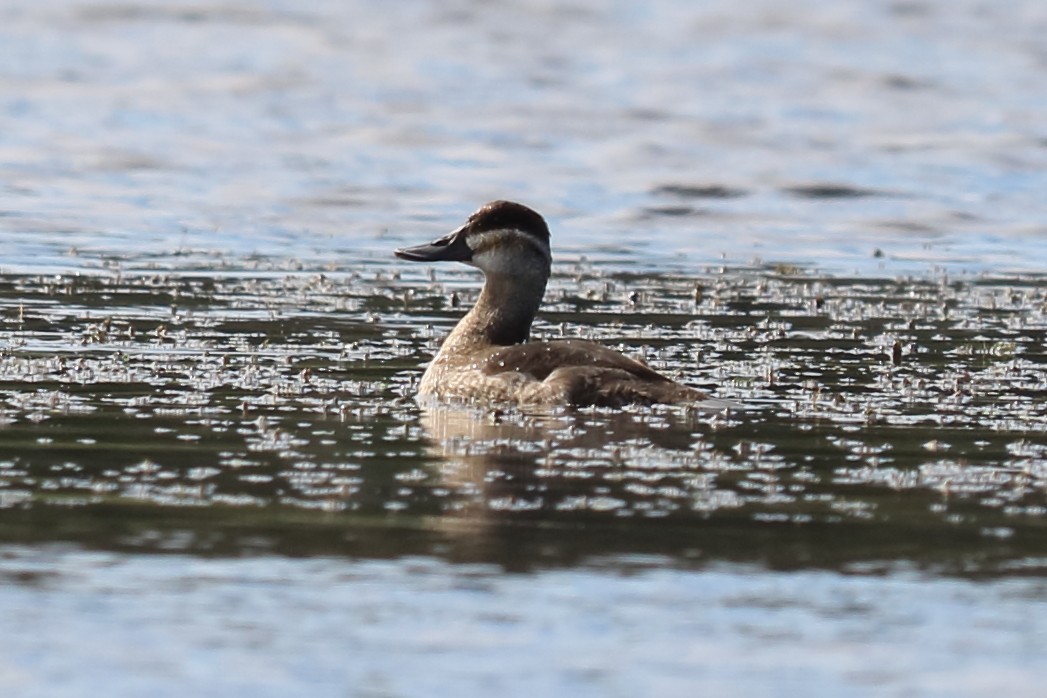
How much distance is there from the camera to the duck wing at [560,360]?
1250cm

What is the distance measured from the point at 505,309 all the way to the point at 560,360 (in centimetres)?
172

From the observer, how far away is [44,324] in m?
16.3

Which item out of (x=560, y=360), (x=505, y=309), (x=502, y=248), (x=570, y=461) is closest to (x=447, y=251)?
(x=502, y=248)

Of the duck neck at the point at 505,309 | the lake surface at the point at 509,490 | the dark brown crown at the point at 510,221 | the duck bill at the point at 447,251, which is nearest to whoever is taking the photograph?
the lake surface at the point at 509,490

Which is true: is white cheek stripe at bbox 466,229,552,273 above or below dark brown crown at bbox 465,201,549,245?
below

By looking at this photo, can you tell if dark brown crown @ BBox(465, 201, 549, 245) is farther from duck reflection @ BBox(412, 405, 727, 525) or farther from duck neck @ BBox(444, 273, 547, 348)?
duck reflection @ BBox(412, 405, 727, 525)

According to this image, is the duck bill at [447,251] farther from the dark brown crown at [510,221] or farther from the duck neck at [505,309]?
the duck neck at [505,309]

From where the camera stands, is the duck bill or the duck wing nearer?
the duck wing

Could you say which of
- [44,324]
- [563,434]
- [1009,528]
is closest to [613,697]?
[1009,528]

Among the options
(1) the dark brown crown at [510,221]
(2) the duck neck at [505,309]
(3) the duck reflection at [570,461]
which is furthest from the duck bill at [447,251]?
(3) the duck reflection at [570,461]

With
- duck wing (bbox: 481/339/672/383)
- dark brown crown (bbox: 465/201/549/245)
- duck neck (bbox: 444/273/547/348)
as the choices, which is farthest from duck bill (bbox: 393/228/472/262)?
duck wing (bbox: 481/339/672/383)

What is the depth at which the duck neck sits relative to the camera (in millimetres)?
14312

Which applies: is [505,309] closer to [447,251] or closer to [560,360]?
[447,251]

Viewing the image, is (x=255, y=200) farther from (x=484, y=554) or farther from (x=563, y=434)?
(x=484, y=554)
